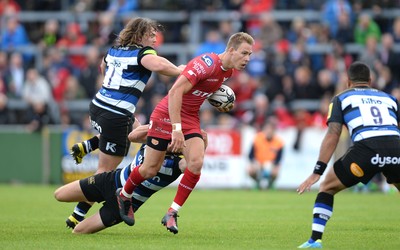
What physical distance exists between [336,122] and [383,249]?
1463 millimetres

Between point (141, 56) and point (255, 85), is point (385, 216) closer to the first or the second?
point (141, 56)

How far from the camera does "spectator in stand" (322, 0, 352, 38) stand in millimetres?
24014

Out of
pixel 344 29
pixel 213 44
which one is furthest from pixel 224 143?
pixel 344 29

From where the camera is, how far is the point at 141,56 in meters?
11.2

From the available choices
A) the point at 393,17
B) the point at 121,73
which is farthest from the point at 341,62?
the point at 121,73

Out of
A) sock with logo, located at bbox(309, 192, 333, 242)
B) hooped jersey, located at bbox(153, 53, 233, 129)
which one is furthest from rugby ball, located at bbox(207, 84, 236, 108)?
sock with logo, located at bbox(309, 192, 333, 242)

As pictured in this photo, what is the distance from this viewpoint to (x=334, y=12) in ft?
79.2

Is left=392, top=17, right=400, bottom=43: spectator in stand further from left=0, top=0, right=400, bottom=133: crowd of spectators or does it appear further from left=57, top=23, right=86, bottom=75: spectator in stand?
left=57, top=23, right=86, bottom=75: spectator in stand

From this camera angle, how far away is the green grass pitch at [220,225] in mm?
9836

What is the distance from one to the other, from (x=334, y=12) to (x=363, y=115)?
15309mm

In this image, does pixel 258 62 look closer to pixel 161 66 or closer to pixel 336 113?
pixel 161 66

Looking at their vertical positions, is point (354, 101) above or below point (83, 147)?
above

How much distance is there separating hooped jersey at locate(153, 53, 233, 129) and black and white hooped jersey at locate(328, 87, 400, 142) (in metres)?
1.94

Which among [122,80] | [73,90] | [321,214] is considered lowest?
[321,214]
